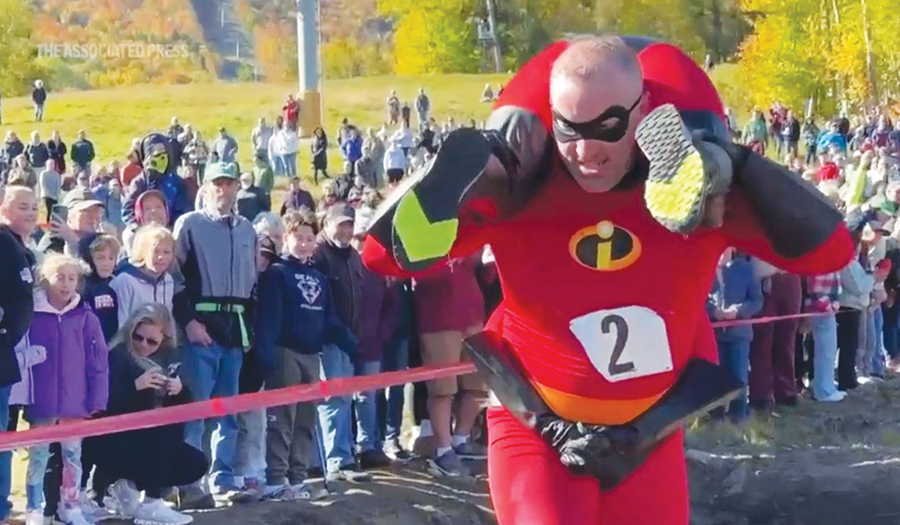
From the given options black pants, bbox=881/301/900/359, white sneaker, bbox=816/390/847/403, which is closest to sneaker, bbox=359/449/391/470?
white sneaker, bbox=816/390/847/403

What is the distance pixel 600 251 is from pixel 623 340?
0.87ft

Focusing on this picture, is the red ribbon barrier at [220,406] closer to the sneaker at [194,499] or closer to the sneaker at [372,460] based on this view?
the sneaker at [372,460]

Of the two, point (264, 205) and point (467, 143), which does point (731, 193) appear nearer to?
point (467, 143)

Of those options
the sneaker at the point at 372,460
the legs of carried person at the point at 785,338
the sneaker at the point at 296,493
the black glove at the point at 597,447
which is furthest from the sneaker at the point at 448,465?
the black glove at the point at 597,447

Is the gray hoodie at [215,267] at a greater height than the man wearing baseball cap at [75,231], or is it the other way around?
the man wearing baseball cap at [75,231]

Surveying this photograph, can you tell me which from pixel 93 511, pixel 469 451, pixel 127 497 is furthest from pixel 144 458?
pixel 469 451

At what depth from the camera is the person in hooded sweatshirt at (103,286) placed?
659 cm

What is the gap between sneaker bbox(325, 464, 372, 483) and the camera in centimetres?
775

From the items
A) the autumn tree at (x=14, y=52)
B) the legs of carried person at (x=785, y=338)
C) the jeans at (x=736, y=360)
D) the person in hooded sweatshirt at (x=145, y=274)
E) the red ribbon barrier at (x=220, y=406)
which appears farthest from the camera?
the autumn tree at (x=14, y=52)

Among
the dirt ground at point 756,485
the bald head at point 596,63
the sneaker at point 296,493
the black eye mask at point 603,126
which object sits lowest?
the dirt ground at point 756,485

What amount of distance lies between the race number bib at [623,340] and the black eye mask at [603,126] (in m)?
0.53

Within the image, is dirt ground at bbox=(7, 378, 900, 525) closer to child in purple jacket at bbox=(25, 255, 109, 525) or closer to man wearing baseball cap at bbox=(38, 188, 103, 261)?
child in purple jacket at bbox=(25, 255, 109, 525)

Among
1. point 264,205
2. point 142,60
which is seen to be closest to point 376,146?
point 264,205

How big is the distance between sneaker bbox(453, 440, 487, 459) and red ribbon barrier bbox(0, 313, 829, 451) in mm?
650
